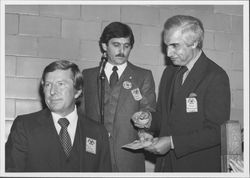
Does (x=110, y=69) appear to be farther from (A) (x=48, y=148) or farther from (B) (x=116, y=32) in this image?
(A) (x=48, y=148)

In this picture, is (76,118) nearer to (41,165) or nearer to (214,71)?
(41,165)

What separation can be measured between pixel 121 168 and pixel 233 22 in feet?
5.87

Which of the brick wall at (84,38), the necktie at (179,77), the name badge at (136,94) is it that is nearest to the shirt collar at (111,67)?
the name badge at (136,94)

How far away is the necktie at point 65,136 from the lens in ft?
9.64

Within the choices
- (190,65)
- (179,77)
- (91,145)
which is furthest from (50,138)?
(190,65)

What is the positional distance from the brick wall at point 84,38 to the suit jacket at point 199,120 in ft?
3.20

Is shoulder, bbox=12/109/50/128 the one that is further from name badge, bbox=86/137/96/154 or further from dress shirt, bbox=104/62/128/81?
dress shirt, bbox=104/62/128/81

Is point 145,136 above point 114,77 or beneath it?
beneath

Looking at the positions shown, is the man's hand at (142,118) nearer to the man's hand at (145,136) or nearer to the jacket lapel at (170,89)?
the man's hand at (145,136)

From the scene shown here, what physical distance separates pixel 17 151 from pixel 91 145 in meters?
0.50

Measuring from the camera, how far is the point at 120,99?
11.4 ft

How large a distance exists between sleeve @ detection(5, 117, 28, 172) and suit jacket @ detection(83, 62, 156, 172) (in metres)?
0.69

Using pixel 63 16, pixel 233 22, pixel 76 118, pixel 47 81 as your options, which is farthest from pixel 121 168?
pixel 233 22

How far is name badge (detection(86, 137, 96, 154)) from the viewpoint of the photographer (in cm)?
298
